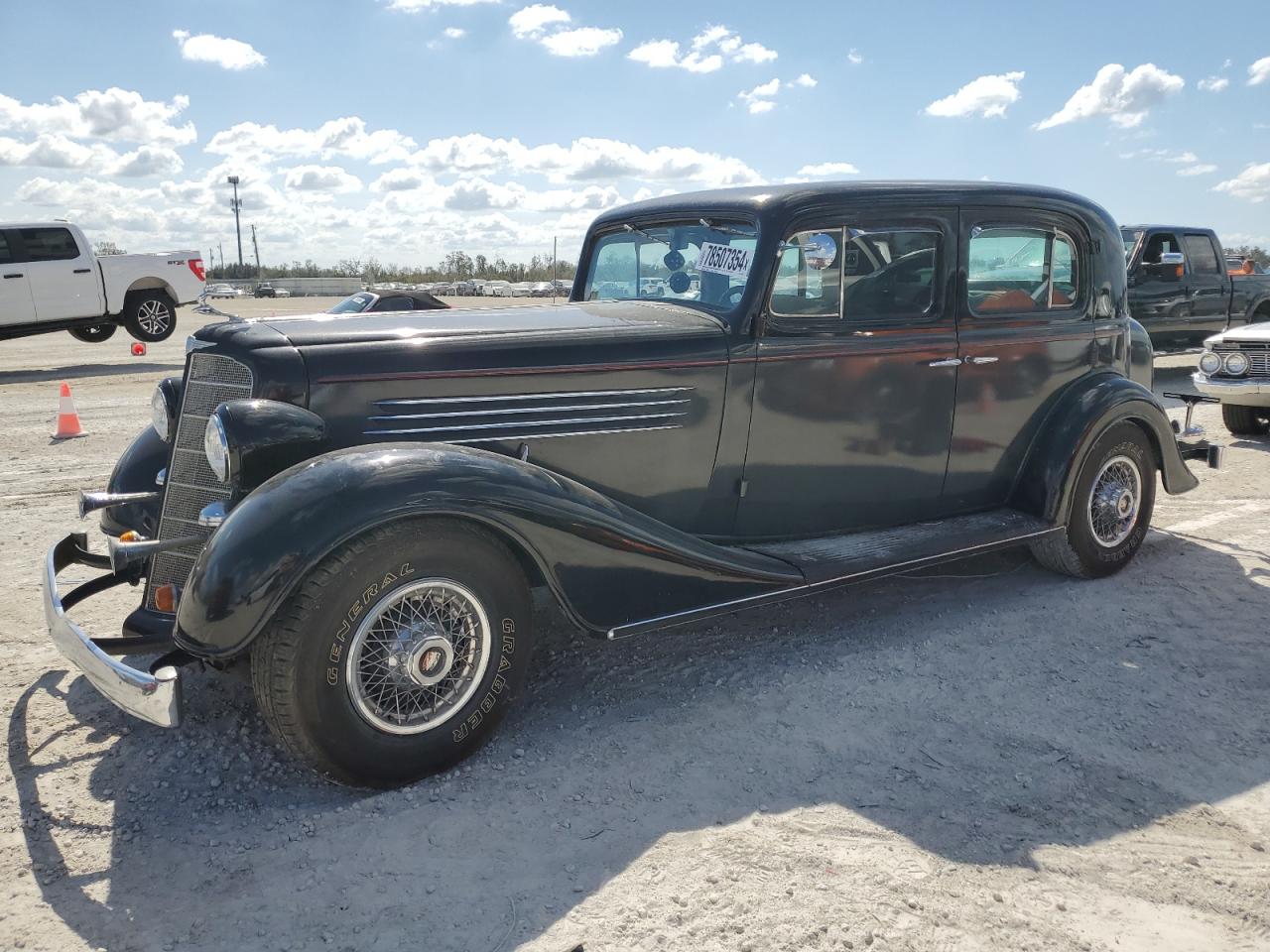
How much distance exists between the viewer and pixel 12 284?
1342 cm

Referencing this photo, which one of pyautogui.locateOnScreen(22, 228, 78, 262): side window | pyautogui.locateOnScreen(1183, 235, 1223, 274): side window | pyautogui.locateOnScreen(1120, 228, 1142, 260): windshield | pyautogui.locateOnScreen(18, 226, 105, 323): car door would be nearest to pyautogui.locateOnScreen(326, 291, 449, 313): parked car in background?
pyautogui.locateOnScreen(18, 226, 105, 323): car door

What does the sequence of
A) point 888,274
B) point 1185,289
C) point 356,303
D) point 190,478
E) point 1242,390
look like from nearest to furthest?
1. point 190,478
2. point 888,274
3. point 1242,390
4. point 1185,289
5. point 356,303

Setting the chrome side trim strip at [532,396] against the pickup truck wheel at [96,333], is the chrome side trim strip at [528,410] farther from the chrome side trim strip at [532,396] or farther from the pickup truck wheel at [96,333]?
the pickup truck wheel at [96,333]

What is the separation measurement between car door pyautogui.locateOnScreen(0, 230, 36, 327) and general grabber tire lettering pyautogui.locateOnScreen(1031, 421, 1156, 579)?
46.1ft

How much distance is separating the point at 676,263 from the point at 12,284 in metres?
12.9

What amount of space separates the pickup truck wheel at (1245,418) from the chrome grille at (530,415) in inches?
289

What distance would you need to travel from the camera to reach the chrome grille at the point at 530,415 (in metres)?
3.30

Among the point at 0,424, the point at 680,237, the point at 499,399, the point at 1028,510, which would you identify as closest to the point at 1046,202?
the point at 1028,510

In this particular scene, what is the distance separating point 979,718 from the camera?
3.49 m

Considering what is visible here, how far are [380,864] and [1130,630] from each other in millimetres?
3389

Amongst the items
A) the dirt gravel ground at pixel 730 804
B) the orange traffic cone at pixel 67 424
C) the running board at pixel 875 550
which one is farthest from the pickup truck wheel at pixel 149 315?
the running board at pixel 875 550

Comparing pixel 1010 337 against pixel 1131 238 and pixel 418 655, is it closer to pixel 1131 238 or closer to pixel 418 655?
pixel 418 655

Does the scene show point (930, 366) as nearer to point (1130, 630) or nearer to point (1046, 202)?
point (1046, 202)

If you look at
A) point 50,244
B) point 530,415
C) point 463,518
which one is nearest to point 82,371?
point 50,244
